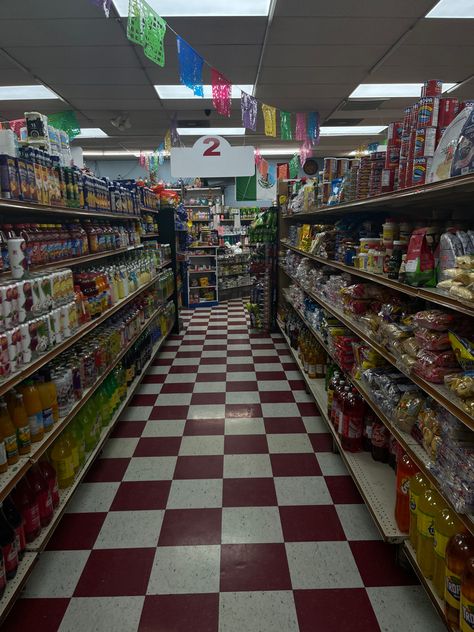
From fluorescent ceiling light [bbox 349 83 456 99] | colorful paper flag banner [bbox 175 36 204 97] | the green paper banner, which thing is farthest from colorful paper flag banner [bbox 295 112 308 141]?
colorful paper flag banner [bbox 175 36 204 97]

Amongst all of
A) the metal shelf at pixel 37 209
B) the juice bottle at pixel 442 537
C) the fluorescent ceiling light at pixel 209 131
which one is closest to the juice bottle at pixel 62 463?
the metal shelf at pixel 37 209

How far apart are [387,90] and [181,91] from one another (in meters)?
3.30

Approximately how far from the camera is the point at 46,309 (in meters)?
2.38

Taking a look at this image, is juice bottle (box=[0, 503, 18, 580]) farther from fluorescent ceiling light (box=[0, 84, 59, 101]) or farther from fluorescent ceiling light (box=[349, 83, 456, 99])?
fluorescent ceiling light (box=[349, 83, 456, 99])

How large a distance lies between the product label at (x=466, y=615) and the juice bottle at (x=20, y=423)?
1900mm

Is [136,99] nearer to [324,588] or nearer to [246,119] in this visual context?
[246,119]

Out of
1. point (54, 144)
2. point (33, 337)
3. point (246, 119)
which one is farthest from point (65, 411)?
point (246, 119)

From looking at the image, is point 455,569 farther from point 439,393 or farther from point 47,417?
point 47,417

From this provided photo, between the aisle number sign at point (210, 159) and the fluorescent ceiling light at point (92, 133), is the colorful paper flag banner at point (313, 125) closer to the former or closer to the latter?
the aisle number sign at point (210, 159)

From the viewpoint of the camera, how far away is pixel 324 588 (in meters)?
2.01

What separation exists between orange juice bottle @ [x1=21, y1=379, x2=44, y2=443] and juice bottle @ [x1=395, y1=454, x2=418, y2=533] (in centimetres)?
181

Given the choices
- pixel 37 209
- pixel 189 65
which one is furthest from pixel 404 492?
pixel 189 65

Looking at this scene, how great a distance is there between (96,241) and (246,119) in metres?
3.60

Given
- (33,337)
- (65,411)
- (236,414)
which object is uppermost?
(33,337)
